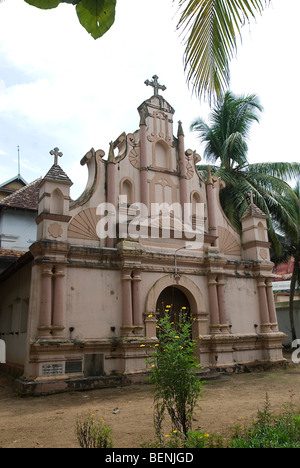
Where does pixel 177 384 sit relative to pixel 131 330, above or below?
below

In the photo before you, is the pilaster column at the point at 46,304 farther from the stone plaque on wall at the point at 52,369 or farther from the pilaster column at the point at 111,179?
the pilaster column at the point at 111,179

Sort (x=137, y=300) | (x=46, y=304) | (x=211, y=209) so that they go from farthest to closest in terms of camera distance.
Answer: (x=211, y=209), (x=137, y=300), (x=46, y=304)

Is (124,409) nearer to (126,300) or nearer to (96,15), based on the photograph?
(126,300)

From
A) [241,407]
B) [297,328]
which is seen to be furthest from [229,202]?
[241,407]

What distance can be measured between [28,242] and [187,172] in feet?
27.9

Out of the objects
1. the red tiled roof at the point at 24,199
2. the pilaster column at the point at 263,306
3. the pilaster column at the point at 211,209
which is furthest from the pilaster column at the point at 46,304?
the red tiled roof at the point at 24,199

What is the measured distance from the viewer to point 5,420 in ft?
23.5

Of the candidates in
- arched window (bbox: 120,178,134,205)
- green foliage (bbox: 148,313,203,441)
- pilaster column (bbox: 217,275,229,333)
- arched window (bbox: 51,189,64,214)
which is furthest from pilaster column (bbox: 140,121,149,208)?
green foliage (bbox: 148,313,203,441)

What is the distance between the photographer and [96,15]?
78.5 inches

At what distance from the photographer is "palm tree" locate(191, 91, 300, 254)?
17578 millimetres

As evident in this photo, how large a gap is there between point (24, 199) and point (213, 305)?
427 inches

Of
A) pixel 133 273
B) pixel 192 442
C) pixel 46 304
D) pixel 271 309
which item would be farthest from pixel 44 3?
pixel 271 309
